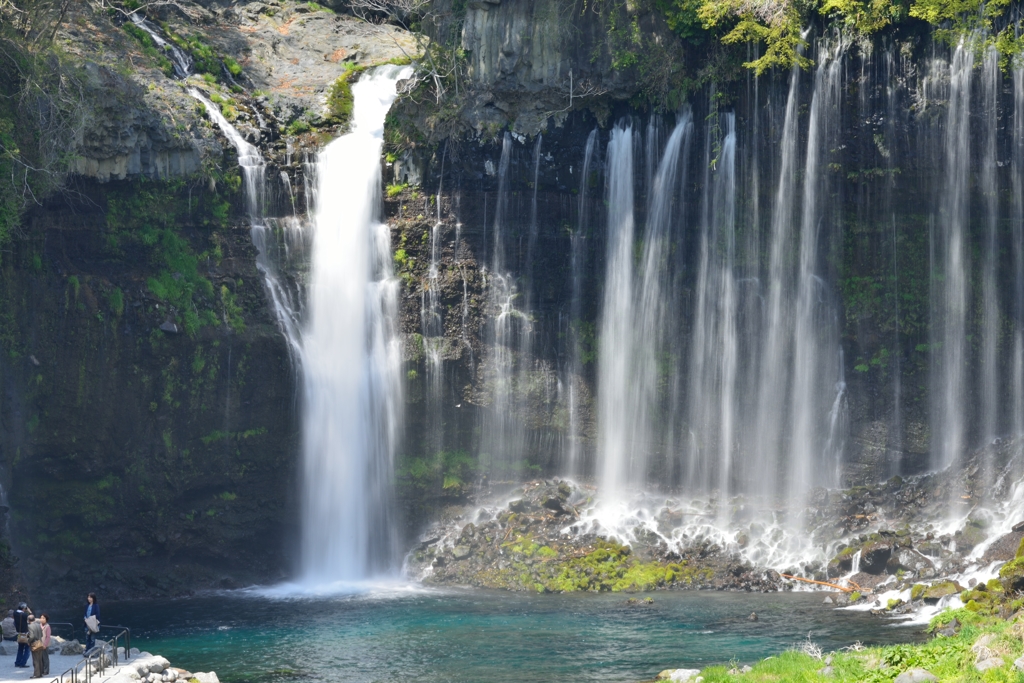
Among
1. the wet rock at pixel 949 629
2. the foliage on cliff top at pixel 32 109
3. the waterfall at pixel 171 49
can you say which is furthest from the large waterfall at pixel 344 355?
the wet rock at pixel 949 629

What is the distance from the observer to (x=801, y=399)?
3681 centimetres

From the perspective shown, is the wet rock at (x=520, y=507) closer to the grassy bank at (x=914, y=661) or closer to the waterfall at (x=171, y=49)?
the grassy bank at (x=914, y=661)

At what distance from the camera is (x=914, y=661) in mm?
20719

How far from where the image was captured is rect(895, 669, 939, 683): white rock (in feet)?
64.4

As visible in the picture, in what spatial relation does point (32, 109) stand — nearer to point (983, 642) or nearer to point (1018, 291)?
point (983, 642)

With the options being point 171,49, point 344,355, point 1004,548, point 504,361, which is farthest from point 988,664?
point 171,49

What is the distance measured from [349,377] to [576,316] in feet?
23.7

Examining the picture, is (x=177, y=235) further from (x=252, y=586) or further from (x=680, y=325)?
(x=680, y=325)

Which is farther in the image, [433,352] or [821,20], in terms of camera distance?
[433,352]

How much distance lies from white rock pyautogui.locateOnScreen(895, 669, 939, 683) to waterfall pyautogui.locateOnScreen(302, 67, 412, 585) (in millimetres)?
18360

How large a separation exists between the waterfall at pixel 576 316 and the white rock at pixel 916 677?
59.1 feet

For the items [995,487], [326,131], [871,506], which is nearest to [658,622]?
[871,506]

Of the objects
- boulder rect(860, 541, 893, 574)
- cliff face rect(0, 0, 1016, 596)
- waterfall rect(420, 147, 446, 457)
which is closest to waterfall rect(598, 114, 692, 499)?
cliff face rect(0, 0, 1016, 596)

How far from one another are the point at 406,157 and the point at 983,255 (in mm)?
17254
